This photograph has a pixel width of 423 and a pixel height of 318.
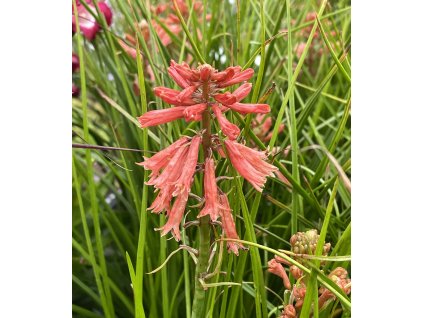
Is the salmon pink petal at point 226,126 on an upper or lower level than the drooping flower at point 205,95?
lower

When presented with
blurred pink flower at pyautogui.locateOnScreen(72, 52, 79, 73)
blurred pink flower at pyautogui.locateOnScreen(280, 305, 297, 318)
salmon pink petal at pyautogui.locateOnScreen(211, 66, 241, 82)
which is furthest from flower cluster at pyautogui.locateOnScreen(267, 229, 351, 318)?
blurred pink flower at pyautogui.locateOnScreen(72, 52, 79, 73)

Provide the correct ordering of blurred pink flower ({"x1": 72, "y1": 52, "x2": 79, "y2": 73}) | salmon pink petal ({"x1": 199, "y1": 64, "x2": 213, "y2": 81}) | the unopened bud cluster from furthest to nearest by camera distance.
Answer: blurred pink flower ({"x1": 72, "y1": 52, "x2": 79, "y2": 73}) < the unopened bud cluster < salmon pink petal ({"x1": 199, "y1": 64, "x2": 213, "y2": 81})

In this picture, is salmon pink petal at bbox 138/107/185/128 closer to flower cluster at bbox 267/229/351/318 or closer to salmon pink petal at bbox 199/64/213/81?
salmon pink petal at bbox 199/64/213/81

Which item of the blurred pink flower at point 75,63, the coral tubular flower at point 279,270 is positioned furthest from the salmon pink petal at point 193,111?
the blurred pink flower at point 75,63

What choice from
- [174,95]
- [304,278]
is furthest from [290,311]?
[174,95]

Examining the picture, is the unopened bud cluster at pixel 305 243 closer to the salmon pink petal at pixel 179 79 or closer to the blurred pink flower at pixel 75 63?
the salmon pink petal at pixel 179 79
